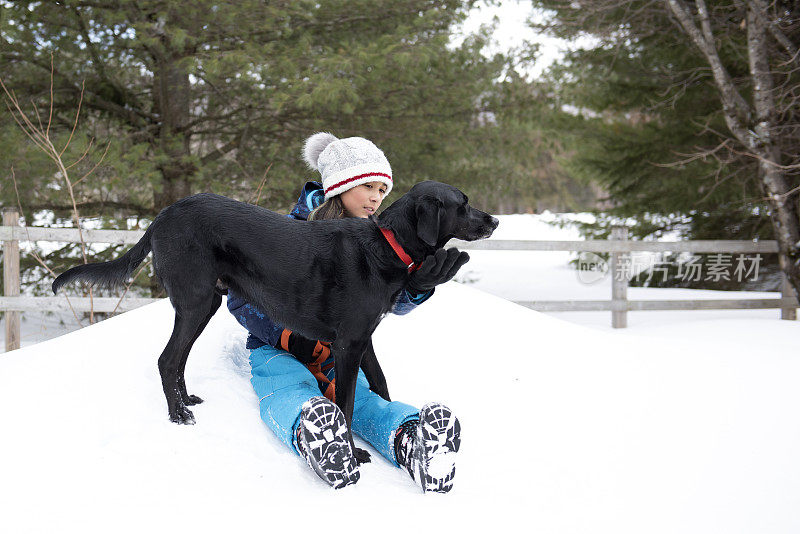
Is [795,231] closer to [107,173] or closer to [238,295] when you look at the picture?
[238,295]

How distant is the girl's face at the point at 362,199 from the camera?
2611mm

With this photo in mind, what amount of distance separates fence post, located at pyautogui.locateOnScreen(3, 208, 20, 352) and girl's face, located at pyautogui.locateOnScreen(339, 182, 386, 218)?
13.7ft

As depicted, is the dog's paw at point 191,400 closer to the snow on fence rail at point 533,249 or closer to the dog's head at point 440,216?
the dog's head at point 440,216

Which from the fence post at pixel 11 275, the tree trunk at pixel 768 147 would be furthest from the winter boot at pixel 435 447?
the tree trunk at pixel 768 147

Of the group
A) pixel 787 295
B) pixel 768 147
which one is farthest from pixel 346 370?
pixel 787 295

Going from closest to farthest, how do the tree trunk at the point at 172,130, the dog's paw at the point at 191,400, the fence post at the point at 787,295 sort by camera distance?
the dog's paw at the point at 191,400 → the tree trunk at the point at 172,130 → the fence post at the point at 787,295

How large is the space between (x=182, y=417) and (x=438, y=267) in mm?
1137

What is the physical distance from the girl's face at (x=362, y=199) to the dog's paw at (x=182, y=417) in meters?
1.07

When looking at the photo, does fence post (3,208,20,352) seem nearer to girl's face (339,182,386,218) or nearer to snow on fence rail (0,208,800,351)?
snow on fence rail (0,208,800,351)

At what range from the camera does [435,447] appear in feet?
6.57

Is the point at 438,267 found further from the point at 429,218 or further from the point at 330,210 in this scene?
the point at 330,210

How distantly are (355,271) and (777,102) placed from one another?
266 inches

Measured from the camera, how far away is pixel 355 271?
2064 millimetres

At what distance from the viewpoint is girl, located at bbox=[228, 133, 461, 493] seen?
6.47 feet
